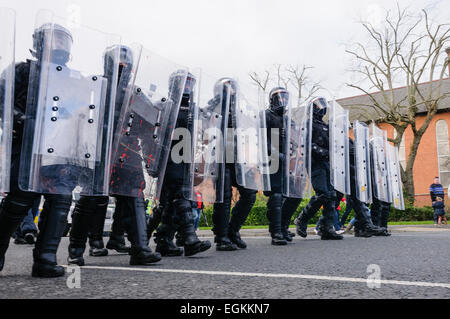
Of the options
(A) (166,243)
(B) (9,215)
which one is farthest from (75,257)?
(A) (166,243)

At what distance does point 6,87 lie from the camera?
2.86 m

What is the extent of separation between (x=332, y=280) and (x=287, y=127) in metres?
3.64

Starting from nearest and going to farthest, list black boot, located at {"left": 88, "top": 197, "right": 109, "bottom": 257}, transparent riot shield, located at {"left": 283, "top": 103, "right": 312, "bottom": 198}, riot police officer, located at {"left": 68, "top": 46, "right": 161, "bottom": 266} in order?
riot police officer, located at {"left": 68, "top": 46, "right": 161, "bottom": 266} → black boot, located at {"left": 88, "top": 197, "right": 109, "bottom": 257} → transparent riot shield, located at {"left": 283, "top": 103, "right": 312, "bottom": 198}

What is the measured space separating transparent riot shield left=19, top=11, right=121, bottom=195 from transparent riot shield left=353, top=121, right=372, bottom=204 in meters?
5.18

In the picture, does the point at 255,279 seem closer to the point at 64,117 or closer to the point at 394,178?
the point at 64,117

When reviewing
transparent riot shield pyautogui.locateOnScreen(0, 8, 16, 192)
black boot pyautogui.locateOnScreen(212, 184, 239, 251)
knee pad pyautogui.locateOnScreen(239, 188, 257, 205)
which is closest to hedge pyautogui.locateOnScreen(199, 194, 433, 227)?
knee pad pyautogui.locateOnScreen(239, 188, 257, 205)

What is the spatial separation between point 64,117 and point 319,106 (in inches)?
183

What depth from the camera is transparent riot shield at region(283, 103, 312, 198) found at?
608 cm

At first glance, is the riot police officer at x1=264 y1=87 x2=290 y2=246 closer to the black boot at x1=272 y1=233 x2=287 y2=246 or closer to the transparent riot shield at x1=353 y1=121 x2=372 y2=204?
the black boot at x1=272 y1=233 x2=287 y2=246

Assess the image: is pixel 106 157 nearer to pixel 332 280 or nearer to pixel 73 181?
pixel 73 181

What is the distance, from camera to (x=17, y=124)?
9.84 feet

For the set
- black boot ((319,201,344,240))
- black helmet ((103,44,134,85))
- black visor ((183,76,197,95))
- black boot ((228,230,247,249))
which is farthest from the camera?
black boot ((319,201,344,240))

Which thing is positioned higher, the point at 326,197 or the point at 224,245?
the point at 326,197
